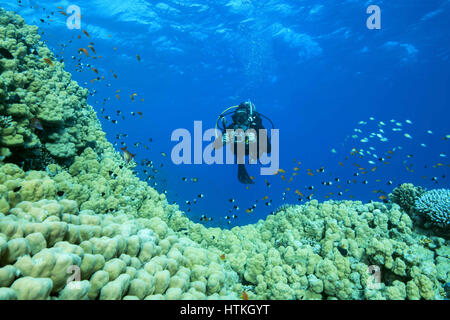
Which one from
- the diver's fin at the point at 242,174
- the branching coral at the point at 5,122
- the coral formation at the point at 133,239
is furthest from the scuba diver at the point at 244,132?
the branching coral at the point at 5,122

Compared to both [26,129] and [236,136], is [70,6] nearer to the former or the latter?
[236,136]

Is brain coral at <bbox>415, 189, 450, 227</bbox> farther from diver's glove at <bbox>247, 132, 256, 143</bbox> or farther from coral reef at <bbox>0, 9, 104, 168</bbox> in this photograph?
coral reef at <bbox>0, 9, 104, 168</bbox>

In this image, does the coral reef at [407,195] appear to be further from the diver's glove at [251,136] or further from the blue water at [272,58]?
the diver's glove at [251,136]

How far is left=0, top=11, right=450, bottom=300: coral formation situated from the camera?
1978mm

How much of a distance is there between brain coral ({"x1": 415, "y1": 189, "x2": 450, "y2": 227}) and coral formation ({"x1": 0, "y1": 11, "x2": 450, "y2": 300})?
0.35ft

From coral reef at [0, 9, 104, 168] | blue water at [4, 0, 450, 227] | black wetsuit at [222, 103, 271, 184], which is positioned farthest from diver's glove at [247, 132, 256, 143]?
coral reef at [0, 9, 104, 168]

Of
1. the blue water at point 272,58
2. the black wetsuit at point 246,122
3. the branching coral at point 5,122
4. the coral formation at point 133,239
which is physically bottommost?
the coral formation at point 133,239

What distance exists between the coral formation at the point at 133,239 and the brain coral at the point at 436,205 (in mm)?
105

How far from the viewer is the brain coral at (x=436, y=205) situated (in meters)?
5.11

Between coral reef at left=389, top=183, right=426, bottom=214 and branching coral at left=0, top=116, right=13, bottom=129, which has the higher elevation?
branching coral at left=0, top=116, right=13, bottom=129

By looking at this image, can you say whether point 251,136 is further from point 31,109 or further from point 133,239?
point 133,239

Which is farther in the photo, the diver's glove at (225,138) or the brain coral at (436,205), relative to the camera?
the diver's glove at (225,138)

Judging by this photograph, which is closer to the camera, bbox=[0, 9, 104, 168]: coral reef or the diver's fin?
bbox=[0, 9, 104, 168]: coral reef

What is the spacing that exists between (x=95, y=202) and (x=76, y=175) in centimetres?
126
